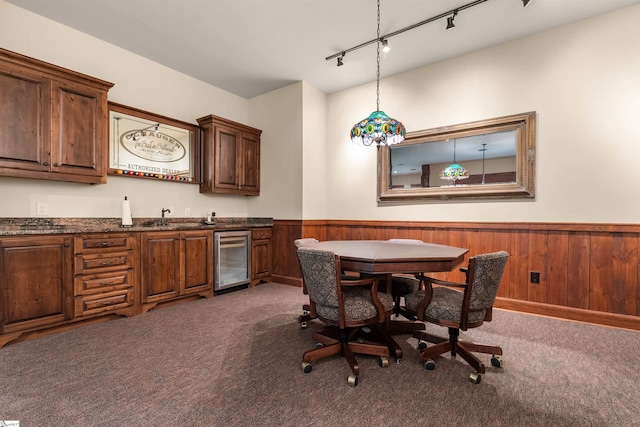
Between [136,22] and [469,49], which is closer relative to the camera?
[136,22]

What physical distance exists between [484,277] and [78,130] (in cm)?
385

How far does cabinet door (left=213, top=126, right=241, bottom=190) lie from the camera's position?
4359mm

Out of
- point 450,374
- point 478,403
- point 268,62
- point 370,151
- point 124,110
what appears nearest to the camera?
point 478,403

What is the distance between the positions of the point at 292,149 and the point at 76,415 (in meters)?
3.78

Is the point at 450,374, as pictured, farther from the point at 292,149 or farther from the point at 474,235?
the point at 292,149

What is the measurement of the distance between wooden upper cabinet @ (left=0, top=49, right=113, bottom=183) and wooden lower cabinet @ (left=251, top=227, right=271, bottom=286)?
2055mm

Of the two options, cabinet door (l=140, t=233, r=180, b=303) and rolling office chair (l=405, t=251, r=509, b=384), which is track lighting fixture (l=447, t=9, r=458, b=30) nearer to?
rolling office chair (l=405, t=251, r=509, b=384)

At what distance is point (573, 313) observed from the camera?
3.08m

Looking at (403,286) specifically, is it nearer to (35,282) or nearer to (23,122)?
(35,282)

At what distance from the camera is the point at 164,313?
10.6 ft

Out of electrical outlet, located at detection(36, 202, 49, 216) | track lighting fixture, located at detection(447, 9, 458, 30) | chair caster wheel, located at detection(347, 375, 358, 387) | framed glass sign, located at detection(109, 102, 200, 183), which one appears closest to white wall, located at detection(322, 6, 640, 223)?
track lighting fixture, located at detection(447, 9, 458, 30)

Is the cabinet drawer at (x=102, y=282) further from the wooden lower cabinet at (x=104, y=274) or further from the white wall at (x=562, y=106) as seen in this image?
the white wall at (x=562, y=106)

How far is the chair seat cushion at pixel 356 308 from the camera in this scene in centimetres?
199

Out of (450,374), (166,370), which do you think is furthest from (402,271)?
(166,370)
